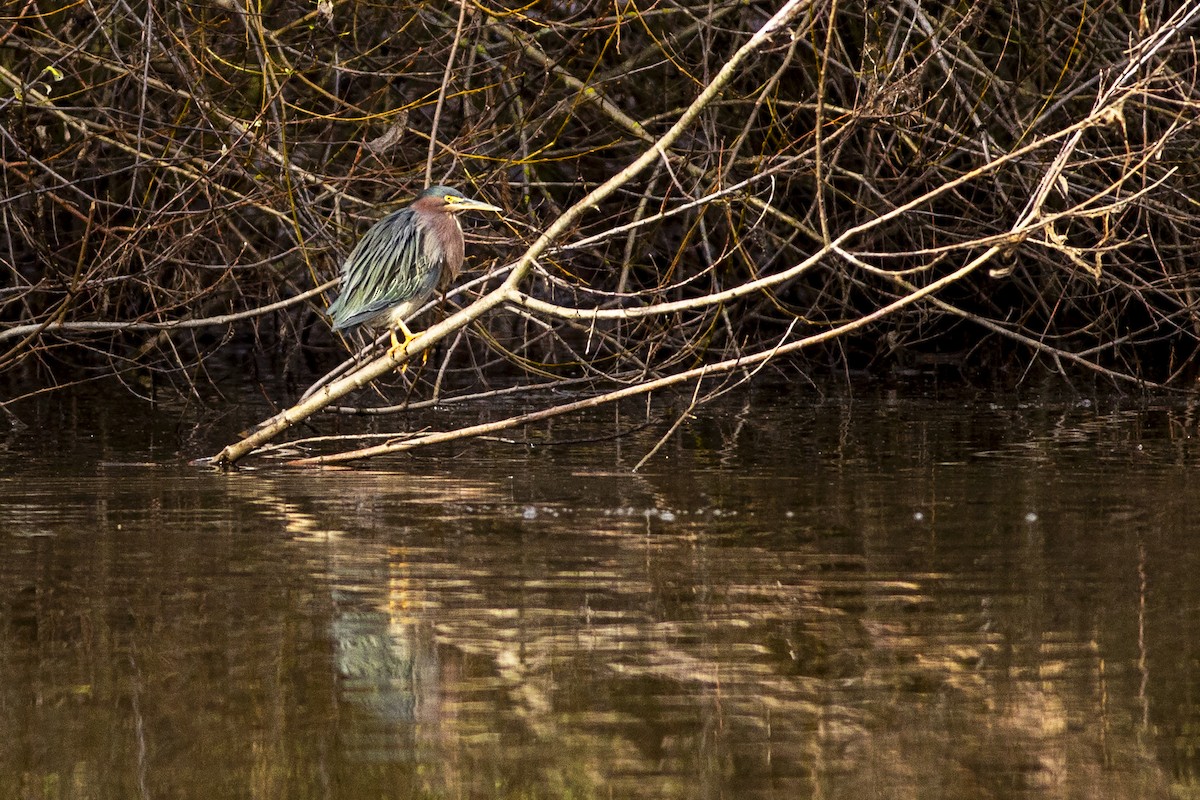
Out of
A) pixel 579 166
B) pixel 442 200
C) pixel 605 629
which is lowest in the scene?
pixel 605 629

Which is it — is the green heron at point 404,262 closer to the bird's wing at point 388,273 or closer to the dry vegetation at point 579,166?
the bird's wing at point 388,273

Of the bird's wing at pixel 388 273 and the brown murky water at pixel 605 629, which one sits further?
the bird's wing at pixel 388 273

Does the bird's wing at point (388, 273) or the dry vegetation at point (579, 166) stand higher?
the dry vegetation at point (579, 166)

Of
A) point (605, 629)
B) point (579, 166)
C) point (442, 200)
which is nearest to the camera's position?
point (605, 629)

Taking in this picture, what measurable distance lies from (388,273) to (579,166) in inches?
134

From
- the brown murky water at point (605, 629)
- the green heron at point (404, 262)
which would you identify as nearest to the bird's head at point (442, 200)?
the green heron at point (404, 262)

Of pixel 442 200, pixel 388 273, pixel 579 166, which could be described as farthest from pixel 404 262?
pixel 579 166

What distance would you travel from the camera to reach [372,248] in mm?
7875

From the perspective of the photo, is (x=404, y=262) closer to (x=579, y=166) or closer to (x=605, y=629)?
(x=605, y=629)

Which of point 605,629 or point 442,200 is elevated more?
point 442,200

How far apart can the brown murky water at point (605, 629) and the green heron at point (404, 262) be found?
697 millimetres

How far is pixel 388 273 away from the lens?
7.74 metres

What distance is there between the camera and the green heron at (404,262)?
7.73 m

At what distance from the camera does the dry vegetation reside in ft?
28.7
